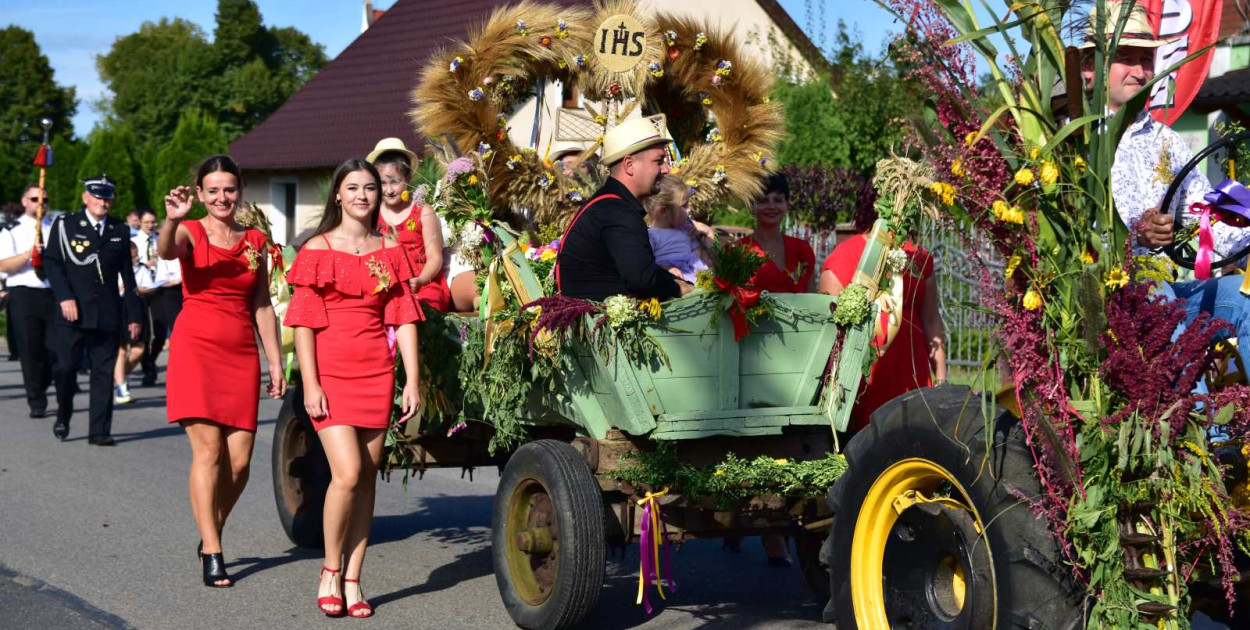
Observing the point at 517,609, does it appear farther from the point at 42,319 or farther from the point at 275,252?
the point at 42,319

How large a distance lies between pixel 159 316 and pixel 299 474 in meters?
8.34

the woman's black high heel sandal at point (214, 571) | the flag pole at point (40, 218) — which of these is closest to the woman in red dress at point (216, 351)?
the woman's black high heel sandal at point (214, 571)

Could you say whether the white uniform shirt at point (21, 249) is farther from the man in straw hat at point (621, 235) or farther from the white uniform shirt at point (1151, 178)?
the white uniform shirt at point (1151, 178)

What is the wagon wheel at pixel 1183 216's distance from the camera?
12.9 feet

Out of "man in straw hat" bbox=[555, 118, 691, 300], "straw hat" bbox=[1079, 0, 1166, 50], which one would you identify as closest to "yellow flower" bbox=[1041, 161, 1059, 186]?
"straw hat" bbox=[1079, 0, 1166, 50]

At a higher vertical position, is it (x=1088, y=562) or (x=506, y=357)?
(x=506, y=357)

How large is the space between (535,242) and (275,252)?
1.31 meters

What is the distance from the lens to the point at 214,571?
6422 mm

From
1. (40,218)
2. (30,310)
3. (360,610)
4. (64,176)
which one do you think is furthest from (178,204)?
(64,176)

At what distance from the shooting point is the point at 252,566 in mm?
6902

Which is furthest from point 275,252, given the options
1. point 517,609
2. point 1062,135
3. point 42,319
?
point 42,319

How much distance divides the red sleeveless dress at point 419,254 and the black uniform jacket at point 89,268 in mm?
4811

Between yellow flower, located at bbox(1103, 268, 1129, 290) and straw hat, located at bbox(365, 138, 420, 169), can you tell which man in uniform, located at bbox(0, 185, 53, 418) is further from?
yellow flower, located at bbox(1103, 268, 1129, 290)

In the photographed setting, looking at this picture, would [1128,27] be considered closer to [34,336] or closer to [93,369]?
[93,369]
